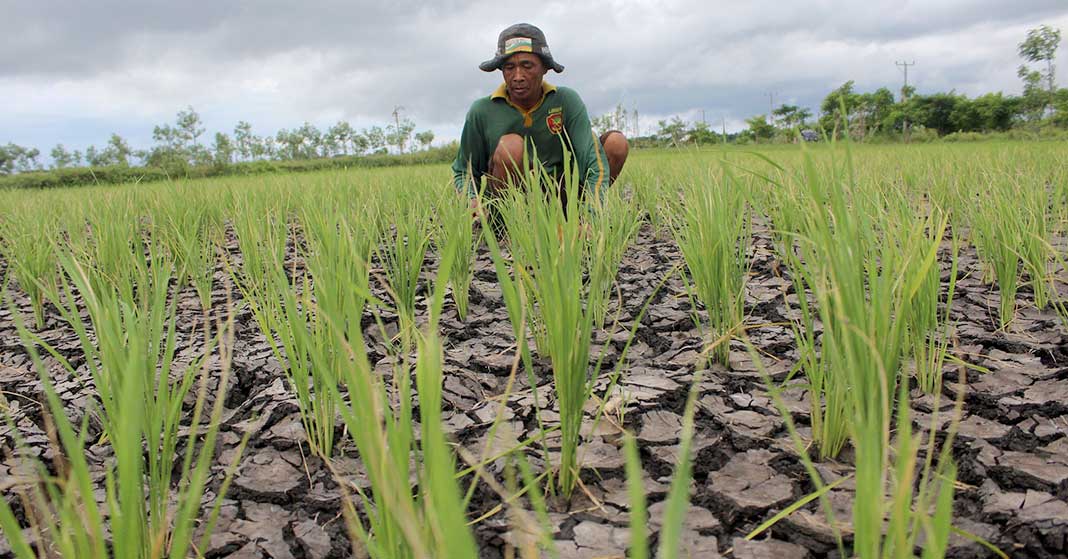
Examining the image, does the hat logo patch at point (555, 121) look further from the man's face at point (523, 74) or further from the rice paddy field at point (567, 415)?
the rice paddy field at point (567, 415)

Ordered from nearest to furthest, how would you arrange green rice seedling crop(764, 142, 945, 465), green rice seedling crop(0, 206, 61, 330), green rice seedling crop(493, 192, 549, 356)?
1. green rice seedling crop(764, 142, 945, 465)
2. green rice seedling crop(493, 192, 549, 356)
3. green rice seedling crop(0, 206, 61, 330)

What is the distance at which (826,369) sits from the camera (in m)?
0.93

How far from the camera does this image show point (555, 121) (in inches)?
108

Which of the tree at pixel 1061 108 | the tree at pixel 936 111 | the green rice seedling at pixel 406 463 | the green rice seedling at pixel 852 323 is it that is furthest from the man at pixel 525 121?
the tree at pixel 936 111

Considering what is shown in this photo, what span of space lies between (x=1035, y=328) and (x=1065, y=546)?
0.83 m

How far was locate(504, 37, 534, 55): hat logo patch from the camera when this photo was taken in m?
2.38

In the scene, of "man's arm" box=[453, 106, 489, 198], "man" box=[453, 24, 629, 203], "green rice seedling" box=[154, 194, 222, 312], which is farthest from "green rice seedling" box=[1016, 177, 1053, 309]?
"man's arm" box=[453, 106, 489, 198]

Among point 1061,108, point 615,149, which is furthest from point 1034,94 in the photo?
point 615,149

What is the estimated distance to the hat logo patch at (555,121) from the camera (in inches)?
108

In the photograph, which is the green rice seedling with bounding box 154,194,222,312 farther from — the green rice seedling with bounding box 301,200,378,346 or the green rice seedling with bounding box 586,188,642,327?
the green rice seedling with bounding box 586,188,642,327

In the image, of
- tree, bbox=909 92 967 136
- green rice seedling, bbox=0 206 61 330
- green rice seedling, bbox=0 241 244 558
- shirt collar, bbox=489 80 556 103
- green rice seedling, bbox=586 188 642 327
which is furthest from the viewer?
tree, bbox=909 92 967 136

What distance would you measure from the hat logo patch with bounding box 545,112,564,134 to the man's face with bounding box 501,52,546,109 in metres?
0.14

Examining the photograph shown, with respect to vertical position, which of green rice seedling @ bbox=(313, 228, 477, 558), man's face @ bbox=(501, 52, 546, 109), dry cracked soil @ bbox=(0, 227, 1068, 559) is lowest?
dry cracked soil @ bbox=(0, 227, 1068, 559)

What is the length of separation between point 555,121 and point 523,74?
12.8 inches
